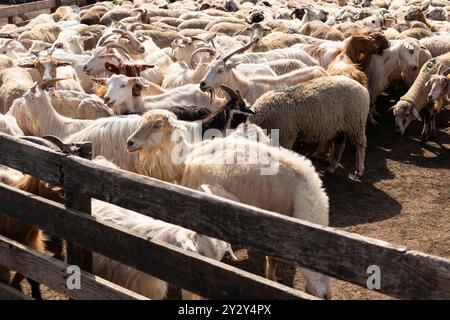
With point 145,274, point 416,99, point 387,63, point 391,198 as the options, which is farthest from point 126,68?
point 145,274

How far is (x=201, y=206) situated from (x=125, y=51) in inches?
301

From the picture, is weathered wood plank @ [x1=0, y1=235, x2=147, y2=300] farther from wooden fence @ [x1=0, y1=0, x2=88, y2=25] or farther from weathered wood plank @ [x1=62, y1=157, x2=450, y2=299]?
wooden fence @ [x1=0, y1=0, x2=88, y2=25]

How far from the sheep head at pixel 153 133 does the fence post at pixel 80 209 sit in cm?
197

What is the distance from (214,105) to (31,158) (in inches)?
185

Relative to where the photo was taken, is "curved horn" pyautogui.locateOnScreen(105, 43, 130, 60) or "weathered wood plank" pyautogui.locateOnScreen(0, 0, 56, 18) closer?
"curved horn" pyautogui.locateOnScreen(105, 43, 130, 60)

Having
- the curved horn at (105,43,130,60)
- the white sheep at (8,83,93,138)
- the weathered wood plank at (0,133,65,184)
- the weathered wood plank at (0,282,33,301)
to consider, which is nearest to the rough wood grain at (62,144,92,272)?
the weathered wood plank at (0,133,65,184)

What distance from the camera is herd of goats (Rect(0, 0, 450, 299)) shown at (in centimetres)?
502

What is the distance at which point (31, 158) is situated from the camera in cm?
373

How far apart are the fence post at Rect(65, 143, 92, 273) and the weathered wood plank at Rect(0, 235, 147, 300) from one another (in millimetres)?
92

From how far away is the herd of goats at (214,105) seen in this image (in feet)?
16.5

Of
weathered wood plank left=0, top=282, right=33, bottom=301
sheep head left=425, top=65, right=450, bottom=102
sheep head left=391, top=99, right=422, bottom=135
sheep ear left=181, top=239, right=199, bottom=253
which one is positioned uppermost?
sheep ear left=181, top=239, right=199, bottom=253

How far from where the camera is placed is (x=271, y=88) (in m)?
8.84

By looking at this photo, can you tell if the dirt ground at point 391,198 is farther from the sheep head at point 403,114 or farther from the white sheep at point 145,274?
the white sheep at point 145,274
